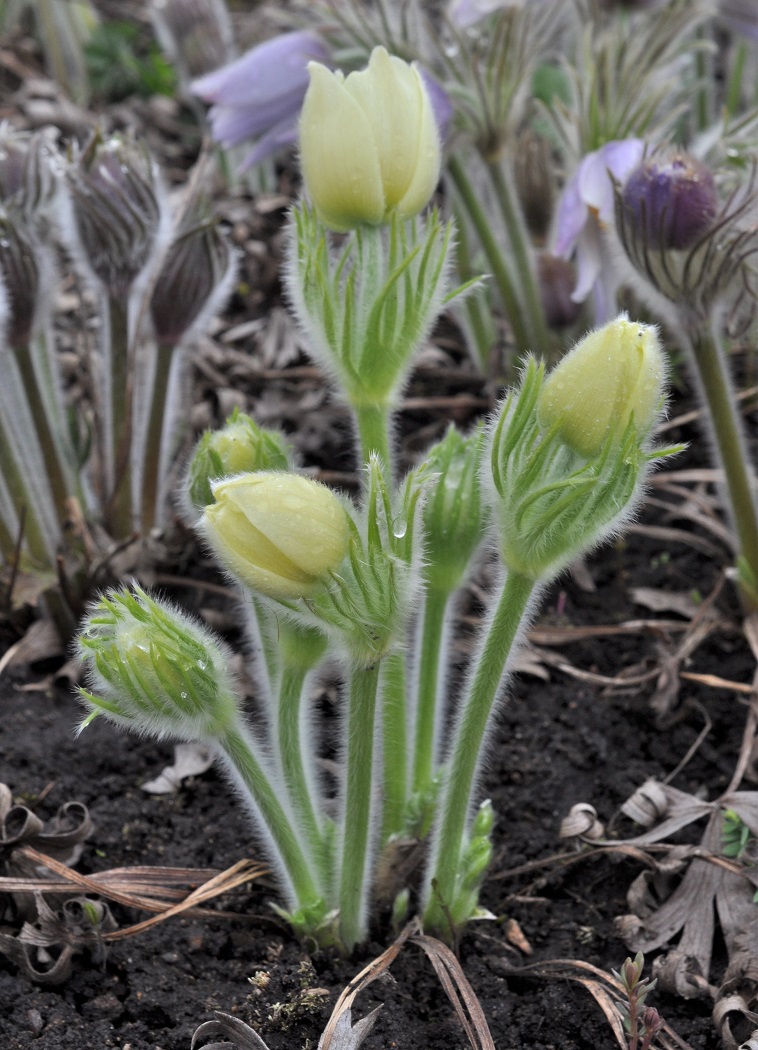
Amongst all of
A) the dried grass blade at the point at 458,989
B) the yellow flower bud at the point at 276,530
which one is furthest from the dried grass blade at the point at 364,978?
the yellow flower bud at the point at 276,530

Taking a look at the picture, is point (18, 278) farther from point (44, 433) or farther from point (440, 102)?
point (440, 102)

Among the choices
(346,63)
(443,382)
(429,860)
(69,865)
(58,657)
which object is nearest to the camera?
(429,860)

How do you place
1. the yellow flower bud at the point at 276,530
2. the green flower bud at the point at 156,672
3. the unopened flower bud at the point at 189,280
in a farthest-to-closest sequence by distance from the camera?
the unopened flower bud at the point at 189,280 < the green flower bud at the point at 156,672 < the yellow flower bud at the point at 276,530

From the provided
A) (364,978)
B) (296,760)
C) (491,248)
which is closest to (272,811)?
(296,760)

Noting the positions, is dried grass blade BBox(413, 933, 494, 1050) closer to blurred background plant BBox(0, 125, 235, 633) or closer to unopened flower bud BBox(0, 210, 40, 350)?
blurred background plant BBox(0, 125, 235, 633)

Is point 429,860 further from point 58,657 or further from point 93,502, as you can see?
point 93,502

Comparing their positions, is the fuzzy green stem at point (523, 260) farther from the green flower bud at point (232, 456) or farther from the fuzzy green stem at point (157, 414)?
the green flower bud at point (232, 456)

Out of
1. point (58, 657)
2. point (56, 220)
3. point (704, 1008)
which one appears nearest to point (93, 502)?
point (58, 657)
